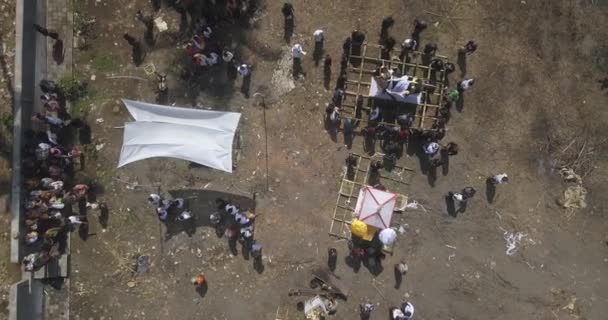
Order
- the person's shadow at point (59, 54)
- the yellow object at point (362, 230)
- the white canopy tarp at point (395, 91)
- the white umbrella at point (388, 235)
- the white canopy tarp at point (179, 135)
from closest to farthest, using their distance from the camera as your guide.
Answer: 1. the white canopy tarp at point (179, 135)
2. the white canopy tarp at point (395, 91)
3. the white umbrella at point (388, 235)
4. the yellow object at point (362, 230)
5. the person's shadow at point (59, 54)

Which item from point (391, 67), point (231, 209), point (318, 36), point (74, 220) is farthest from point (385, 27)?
point (74, 220)

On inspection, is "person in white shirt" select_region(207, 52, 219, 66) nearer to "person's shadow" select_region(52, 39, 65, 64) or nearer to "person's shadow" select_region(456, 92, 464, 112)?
"person's shadow" select_region(52, 39, 65, 64)

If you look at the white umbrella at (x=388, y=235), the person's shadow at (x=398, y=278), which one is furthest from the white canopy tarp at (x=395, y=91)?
the person's shadow at (x=398, y=278)

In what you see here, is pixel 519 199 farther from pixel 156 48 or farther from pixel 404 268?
pixel 156 48

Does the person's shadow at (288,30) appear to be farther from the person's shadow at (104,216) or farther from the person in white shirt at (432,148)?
the person's shadow at (104,216)

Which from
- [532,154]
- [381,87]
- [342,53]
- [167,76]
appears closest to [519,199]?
[532,154]

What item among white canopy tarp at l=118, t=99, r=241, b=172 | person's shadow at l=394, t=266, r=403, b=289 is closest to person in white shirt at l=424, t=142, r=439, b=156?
person's shadow at l=394, t=266, r=403, b=289
